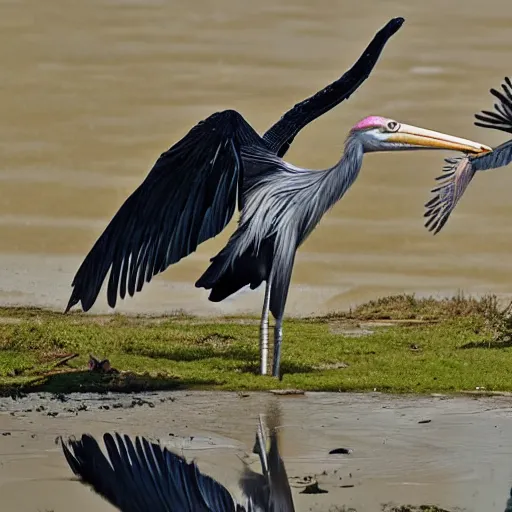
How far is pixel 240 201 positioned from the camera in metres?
10.6

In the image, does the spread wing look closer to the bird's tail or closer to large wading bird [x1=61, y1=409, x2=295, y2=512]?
the bird's tail

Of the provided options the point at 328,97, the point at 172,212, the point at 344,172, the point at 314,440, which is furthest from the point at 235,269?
the point at 314,440

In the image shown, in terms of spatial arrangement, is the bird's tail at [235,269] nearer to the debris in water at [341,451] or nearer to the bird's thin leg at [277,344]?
the bird's thin leg at [277,344]

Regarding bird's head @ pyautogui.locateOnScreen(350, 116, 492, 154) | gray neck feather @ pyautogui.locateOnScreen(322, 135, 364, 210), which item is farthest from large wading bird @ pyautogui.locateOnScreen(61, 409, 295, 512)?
bird's head @ pyautogui.locateOnScreen(350, 116, 492, 154)

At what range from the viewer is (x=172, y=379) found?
37.2ft

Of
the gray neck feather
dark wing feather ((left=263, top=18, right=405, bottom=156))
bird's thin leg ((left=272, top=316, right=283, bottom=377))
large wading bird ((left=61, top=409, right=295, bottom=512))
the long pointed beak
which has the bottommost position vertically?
large wading bird ((left=61, top=409, right=295, bottom=512))

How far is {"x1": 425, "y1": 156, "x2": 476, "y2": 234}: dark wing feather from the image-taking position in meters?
13.7

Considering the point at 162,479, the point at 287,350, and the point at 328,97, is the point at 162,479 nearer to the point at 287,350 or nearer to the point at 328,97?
the point at 328,97

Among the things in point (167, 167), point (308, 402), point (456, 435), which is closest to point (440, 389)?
point (308, 402)

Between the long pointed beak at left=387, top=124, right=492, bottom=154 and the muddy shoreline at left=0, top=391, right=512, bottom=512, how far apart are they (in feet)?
6.59

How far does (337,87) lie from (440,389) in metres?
2.69

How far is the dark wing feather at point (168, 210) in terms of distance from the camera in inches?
405

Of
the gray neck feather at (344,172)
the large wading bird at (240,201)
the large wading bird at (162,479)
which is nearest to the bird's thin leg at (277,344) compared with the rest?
the large wading bird at (240,201)

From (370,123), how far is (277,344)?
1.92 meters
